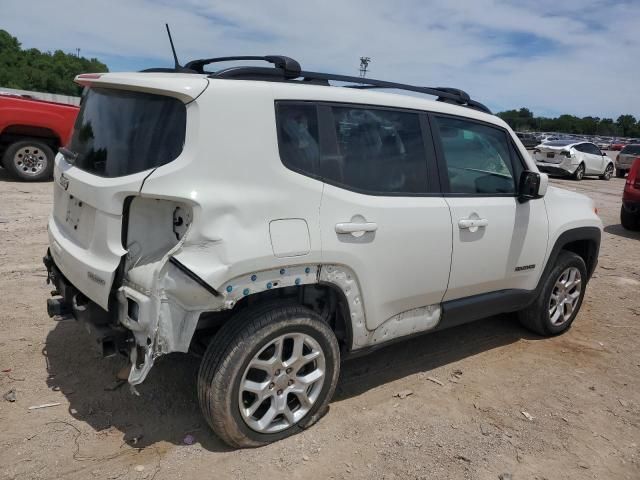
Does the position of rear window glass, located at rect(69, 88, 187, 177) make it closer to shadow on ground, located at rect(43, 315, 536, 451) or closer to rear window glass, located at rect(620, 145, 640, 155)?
shadow on ground, located at rect(43, 315, 536, 451)

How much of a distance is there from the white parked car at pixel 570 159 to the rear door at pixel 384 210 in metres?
17.3

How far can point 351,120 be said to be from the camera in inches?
121

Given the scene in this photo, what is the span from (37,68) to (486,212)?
2788 inches

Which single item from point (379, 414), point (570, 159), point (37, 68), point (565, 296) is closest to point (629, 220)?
point (565, 296)

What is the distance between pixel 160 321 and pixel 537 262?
2947mm

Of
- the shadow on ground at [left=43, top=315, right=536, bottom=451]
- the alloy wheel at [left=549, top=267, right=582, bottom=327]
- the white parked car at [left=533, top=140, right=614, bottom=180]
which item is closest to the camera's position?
the shadow on ground at [left=43, top=315, right=536, bottom=451]

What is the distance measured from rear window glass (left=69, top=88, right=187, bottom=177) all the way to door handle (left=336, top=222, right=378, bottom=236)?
0.91m

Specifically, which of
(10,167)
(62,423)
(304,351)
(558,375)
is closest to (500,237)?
(558,375)

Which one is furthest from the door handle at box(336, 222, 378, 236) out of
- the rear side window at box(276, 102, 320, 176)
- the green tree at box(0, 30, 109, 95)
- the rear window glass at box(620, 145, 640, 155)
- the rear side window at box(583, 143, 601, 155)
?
the green tree at box(0, 30, 109, 95)

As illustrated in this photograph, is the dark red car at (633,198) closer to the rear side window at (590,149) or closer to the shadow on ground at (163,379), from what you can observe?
the shadow on ground at (163,379)

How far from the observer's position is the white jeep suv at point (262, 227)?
8.26ft

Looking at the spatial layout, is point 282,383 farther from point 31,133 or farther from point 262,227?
point 31,133

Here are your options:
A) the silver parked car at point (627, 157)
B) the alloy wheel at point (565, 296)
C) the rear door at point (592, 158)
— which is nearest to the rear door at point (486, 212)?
the alloy wheel at point (565, 296)

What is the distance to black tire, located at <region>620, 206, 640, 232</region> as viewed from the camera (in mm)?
9750
